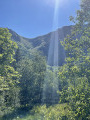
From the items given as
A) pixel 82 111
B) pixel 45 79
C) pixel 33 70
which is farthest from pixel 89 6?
pixel 45 79

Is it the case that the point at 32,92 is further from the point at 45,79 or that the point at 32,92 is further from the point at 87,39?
the point at 87,39

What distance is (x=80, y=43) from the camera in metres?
4.91

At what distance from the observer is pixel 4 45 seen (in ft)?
25.2

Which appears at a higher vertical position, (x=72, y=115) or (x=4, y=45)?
(x=4, y=45)

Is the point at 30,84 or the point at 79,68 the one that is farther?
the point at 30,84

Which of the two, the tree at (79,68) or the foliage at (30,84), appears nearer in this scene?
the tree at (79,68)

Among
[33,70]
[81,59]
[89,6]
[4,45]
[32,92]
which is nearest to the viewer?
[81,59]

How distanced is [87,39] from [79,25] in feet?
3.05

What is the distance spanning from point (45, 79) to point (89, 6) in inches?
871

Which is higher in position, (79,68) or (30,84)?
(79,68)

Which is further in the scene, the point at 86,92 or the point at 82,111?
the point at 86,92

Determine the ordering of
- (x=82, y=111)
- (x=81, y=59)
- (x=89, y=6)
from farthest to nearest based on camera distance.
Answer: (x=89, y=6)
(x=81, y=59)
(x=82, y=111)

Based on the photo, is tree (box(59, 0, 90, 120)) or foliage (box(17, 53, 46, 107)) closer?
tree (box(59, 0, 90, 120))

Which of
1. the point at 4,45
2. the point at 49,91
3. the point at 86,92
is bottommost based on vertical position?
the point at 49,91
